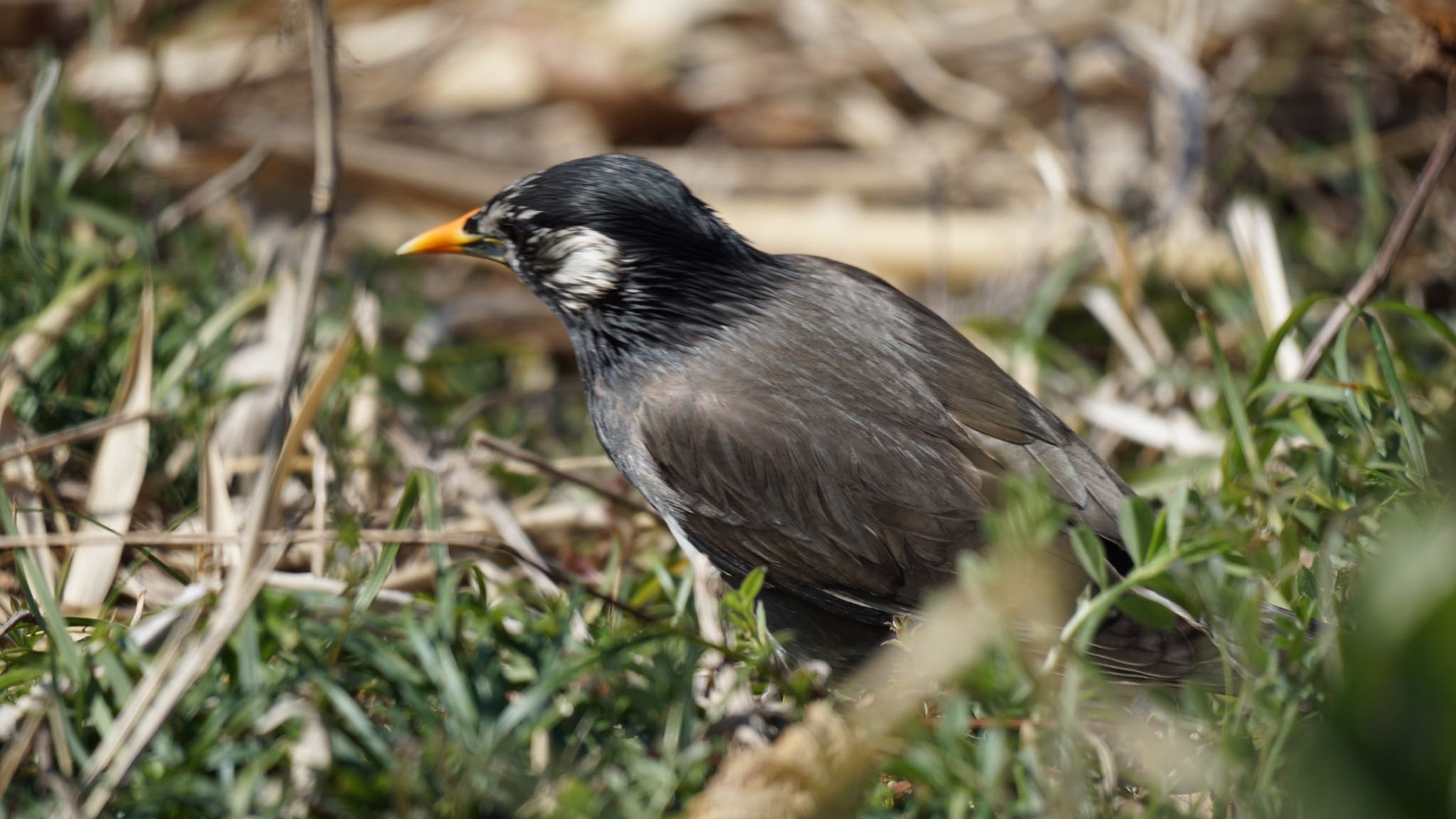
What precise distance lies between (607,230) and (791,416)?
618 mm

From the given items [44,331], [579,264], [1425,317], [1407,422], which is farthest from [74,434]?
[1425,317]

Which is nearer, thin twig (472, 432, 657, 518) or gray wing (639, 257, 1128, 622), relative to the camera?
gray wing (639, 257, 1128, 622)

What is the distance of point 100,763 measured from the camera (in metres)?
1.90

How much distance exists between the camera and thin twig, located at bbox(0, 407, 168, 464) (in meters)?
2.70

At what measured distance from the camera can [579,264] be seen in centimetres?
303

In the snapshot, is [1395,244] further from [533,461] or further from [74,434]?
[74,434]

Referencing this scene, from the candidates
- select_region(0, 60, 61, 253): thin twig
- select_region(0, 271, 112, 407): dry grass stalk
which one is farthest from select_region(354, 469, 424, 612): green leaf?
select_region(0, 60, 61, 253): thin twig

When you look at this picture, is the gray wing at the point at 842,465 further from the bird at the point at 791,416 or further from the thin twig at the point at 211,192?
the thin twig at the point at 211,192

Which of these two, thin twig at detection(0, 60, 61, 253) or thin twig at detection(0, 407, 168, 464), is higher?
thin twig at detection(0, 60, 61, 253)

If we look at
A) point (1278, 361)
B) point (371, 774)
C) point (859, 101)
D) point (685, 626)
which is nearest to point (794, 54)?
point (859, 101)

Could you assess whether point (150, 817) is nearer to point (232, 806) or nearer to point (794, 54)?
point (232, 806)

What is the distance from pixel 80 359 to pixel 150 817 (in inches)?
76.6

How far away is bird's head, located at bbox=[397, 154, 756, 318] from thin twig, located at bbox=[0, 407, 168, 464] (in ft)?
3.13

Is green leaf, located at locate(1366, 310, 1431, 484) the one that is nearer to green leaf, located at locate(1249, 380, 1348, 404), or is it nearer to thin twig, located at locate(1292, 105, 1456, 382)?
green leaf, located at locate(1249, 380, 1348, 404)
